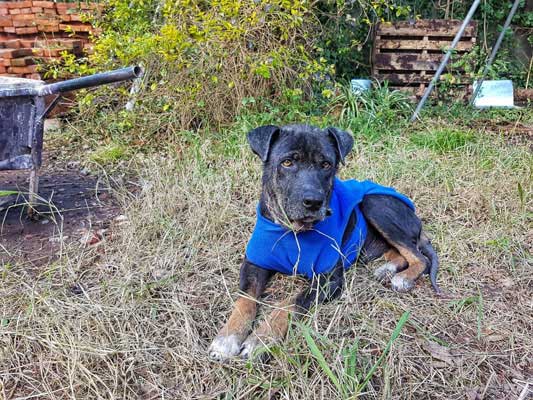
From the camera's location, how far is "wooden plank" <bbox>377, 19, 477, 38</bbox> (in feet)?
24.3

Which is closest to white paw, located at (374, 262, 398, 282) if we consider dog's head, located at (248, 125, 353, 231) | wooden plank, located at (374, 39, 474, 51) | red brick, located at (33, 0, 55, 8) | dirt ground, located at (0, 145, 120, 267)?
dog's head, located at (248, 125, 353, 231)

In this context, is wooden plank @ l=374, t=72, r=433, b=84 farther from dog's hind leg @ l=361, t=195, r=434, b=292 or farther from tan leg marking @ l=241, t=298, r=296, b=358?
tan leg marking @ l=241, t=298, r=296, b=358

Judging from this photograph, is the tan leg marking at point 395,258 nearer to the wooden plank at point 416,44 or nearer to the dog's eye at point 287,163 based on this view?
the dog's eye at point 287,163

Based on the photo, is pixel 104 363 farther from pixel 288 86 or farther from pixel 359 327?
pixel 288 86

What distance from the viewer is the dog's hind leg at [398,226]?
10.9ft

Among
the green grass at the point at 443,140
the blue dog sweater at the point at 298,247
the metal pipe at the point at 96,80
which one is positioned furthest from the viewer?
the green grass at the point at 443,140

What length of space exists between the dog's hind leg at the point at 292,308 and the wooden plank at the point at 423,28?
5.49 m

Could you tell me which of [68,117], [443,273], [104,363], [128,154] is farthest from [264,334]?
[68,117]

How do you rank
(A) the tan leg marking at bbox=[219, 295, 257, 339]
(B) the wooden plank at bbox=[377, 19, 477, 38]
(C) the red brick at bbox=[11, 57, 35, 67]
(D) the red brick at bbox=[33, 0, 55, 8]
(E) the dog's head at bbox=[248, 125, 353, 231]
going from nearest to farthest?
(A) the tan leg marking at bbox=[219, 295, 257, 339] → (E) the dog's head at bbox=[248, 125, 353, 231] → (C) the red brick at bbox=[11, 57, 35, 67] → (D) the red brick at bbox=[33, 0, 55, 8] → (B) the wooden plank at bbox=[377, 19, 477, 38]

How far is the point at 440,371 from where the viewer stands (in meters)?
2.46

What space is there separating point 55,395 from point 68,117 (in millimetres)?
5205

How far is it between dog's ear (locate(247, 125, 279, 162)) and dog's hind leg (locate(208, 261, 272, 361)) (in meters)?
0.69

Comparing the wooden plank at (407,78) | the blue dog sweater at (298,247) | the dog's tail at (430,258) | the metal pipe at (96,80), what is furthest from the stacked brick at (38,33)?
the dog's tail at (430,258)

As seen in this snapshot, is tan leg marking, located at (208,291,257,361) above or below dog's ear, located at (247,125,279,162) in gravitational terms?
below
